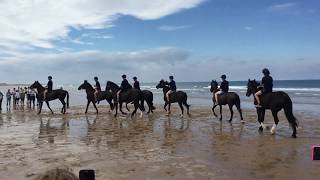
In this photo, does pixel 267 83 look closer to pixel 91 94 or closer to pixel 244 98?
pixel 91 94

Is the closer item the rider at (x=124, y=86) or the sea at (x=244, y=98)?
the rider at (x=124, y=86)

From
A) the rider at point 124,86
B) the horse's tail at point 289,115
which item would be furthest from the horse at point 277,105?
the rider at point 124,86

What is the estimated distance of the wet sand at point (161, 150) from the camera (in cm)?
941

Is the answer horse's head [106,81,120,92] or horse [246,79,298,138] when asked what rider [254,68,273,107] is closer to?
horse [246,79,298,138]

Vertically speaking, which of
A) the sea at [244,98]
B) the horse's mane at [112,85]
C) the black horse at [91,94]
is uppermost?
the horse's mane at [112,85]

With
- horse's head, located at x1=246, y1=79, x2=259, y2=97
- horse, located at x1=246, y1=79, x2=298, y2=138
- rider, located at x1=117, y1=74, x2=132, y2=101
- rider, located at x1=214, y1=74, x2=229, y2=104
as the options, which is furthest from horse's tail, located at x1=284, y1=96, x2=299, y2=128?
rider, located at x1=117, y1=74, x2=132, y2=101

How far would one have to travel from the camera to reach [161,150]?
12.3m

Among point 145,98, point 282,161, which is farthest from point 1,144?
point 145,98

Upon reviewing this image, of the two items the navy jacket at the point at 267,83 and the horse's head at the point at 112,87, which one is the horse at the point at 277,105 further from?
the horse's head at the point at 112,87

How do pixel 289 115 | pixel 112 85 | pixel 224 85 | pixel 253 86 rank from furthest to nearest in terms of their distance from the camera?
pixel 112 85 < pixel 224 85 < pixel 253 86 < pixel 289 115

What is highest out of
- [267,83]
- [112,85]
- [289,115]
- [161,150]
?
[267,83]

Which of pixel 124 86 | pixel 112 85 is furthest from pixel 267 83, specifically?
pixel 112 85

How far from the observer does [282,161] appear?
1055cm

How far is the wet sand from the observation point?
30.9 feet
